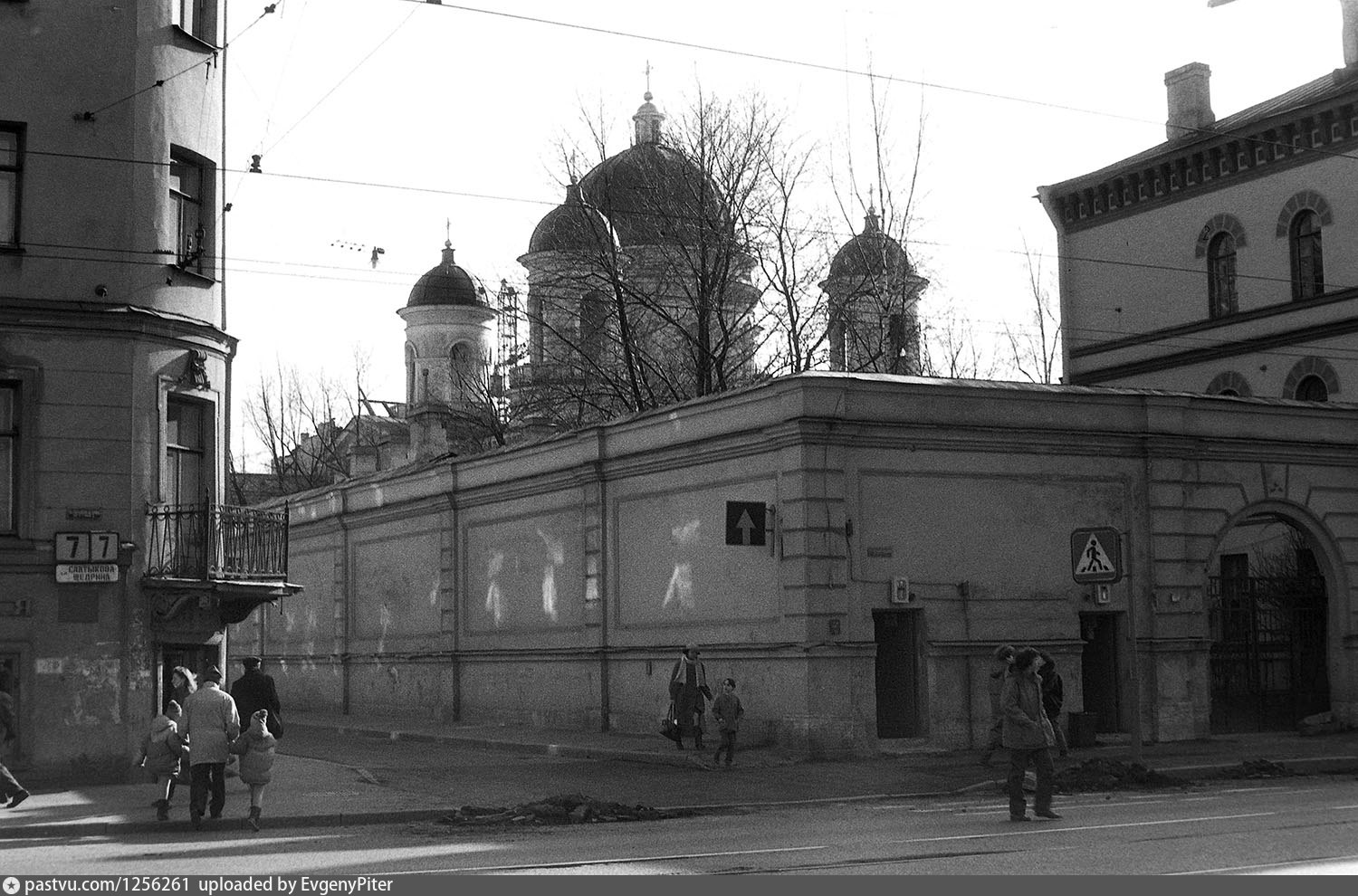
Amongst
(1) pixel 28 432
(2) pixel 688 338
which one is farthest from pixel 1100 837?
(2) pixel 688 338

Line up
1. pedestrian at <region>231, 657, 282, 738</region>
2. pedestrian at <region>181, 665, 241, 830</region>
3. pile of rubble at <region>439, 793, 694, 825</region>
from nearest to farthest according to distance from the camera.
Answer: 1. pedestrian at <region>181, 665, 241, 830</region>
2. pile of rubble at <region>439, 793, 694, 825</region>
3. pedestrian at <region>231, 657, 282, 738</region>

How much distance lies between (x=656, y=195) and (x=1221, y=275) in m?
14.3

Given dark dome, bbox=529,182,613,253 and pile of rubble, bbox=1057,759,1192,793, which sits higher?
dark dome, bbox=529,182,613,253

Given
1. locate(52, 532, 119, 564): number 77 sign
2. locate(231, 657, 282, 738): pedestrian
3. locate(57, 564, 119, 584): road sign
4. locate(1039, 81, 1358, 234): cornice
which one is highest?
locate(1039, 81, 1358, 234): cornice

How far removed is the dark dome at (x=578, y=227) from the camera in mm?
42500

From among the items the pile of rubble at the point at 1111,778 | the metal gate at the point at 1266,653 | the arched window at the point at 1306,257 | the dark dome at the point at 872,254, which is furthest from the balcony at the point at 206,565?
the arched window at the point at 1306,257

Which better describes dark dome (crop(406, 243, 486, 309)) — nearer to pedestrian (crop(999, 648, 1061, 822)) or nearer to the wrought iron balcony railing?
the wrought iron balcony railing

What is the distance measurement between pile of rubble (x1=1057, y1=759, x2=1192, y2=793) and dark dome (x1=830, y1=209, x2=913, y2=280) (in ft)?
75.8

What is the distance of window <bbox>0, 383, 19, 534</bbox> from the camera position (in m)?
21.8

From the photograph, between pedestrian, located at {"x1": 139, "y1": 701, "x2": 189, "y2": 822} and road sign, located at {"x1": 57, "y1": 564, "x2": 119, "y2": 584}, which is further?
road sign, located at {"x1": 57, "y1": 564, "x2": 119, "y2": 584}

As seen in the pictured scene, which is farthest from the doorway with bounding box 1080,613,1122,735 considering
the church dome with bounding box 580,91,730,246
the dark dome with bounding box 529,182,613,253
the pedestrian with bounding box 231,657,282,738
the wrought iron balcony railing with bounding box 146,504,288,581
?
the dark dome with bounding box 529,182,613,253

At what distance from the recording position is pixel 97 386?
22.2m

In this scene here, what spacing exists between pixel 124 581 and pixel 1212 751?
16.0 m

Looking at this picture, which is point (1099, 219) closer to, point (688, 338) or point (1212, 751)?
point (688, 338)
